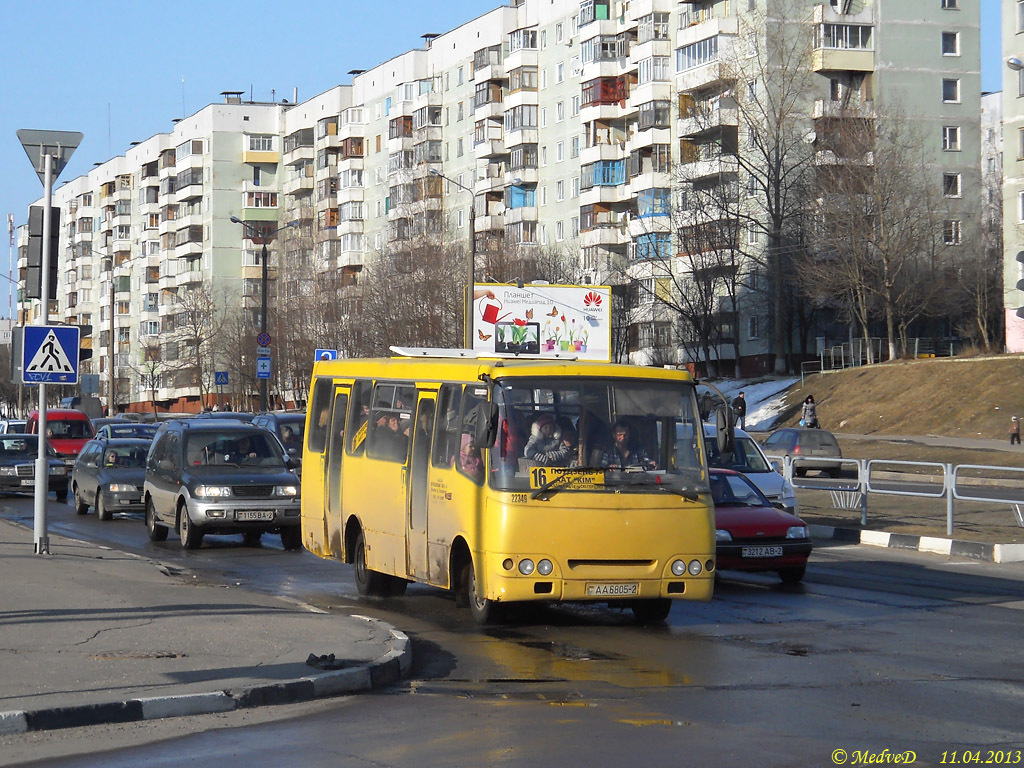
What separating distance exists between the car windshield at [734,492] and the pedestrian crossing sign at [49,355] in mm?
7719

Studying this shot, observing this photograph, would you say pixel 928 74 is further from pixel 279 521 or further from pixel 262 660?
pixel 262 660

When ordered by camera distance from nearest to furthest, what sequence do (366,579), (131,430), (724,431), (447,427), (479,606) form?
(479,606)
(724,431)
(447,427)
(366,579)
(131,430)

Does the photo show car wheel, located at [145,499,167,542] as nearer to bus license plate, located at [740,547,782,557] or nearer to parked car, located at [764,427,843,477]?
bus license plate, located at [740,547,782,557]

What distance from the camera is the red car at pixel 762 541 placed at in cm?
1588

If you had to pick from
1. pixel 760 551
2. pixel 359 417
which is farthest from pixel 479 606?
pixel 760 551

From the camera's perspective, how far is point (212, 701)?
8.27 m

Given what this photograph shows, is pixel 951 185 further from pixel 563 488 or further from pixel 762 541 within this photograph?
pixel 563 488

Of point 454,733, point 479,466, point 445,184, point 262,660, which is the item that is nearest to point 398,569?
point 479,466

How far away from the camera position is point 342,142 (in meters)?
103

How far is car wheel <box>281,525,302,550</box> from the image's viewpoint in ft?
68.5

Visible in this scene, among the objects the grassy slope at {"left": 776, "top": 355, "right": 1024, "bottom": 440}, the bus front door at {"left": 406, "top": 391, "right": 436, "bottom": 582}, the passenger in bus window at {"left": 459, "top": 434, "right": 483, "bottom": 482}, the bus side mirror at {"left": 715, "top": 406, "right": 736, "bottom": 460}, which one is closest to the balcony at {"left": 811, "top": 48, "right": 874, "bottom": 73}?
the grassy slope at {"left": 776, "top": 355, "right": 1024, "bottom": 440}

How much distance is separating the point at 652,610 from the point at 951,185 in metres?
64.4

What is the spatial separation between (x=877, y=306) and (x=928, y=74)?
13842mm

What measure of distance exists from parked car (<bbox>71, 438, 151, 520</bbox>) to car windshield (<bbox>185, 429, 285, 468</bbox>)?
19.2 ft
